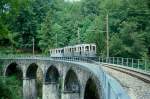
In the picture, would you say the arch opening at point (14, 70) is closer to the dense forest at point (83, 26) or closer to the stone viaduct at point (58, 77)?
the stone viaduct at point (58, 77)

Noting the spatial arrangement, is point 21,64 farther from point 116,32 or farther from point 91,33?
point 116,32

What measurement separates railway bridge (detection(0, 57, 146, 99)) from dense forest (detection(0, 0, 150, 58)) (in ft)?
17.3

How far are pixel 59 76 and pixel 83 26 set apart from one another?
41937 mm

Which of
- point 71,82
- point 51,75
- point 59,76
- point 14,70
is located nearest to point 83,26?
point 14,70

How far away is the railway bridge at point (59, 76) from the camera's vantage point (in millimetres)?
29266

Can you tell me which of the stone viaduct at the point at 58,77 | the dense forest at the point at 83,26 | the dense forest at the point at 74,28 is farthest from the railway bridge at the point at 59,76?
the dense forest at the point at 83,26

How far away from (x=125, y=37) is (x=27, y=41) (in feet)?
165

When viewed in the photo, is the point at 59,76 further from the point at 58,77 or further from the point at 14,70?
the point at 14,70

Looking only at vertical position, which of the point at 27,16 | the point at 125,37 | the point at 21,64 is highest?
the point at 27,16

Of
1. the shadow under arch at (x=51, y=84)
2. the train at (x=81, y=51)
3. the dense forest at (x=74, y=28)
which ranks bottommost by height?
the shadow under arch at (x=51, y=84)

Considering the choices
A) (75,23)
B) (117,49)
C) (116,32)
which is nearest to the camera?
(117,49)

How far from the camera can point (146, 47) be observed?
2104 inches

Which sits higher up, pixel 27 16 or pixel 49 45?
pixel 27 16

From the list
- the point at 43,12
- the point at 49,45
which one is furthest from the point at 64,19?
the point at 49,45
